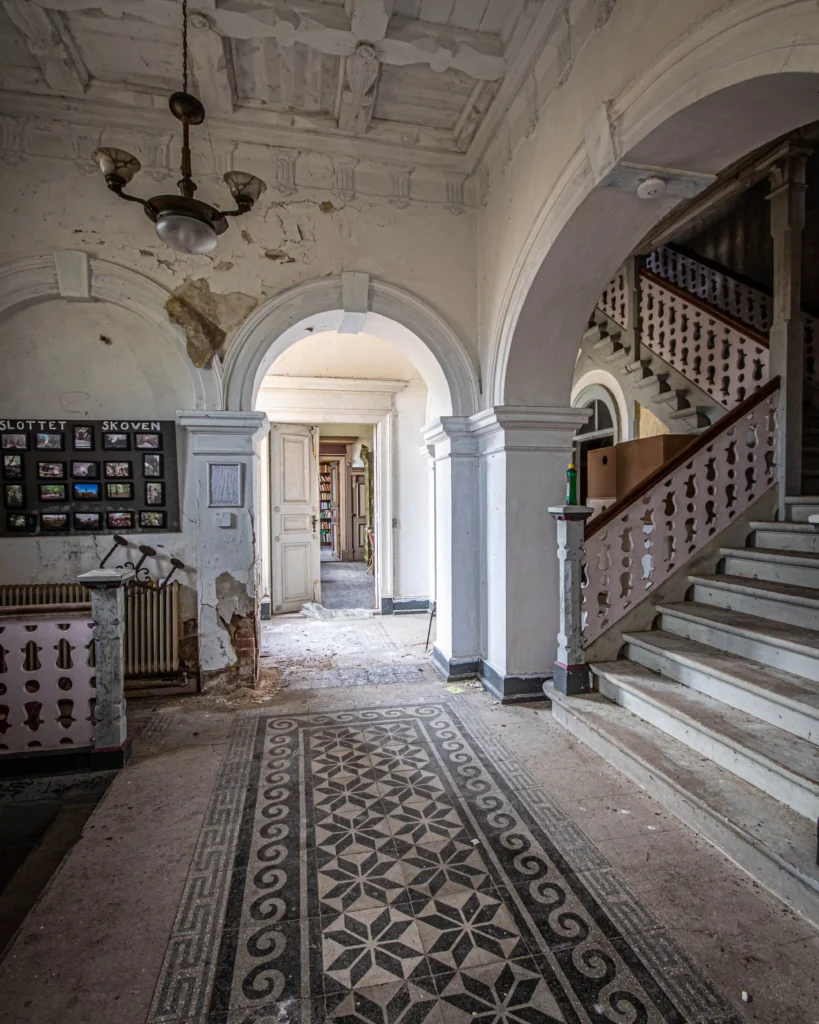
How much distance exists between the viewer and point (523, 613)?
13.5ft

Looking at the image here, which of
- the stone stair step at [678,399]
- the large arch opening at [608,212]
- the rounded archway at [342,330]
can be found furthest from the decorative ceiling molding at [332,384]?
the large arch opening at [608,212]

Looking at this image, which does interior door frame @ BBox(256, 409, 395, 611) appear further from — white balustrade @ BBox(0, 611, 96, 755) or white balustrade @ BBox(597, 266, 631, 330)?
white balustrade @ BBox(0, 611, 96, 755)

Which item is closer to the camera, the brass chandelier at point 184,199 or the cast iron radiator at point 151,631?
the brass chandelier at point 184,199

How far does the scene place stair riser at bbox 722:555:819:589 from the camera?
3.54 m

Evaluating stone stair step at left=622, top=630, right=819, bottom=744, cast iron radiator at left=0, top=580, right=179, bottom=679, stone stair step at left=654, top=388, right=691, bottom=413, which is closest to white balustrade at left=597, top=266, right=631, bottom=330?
stone stair step at left=654, top=388, right=691, bottom=413

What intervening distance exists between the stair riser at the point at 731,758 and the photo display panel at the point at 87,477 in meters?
3.65

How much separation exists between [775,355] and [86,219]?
583 centimetres

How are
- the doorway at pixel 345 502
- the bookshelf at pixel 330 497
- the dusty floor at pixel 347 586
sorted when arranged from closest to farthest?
the dusty floor at pixel 347 586 < the doorway at pixel 345 502 < the bookshelf at pixel 330 497

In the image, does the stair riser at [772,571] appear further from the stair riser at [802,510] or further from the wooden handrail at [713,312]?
the wooden handrail at [713,312]

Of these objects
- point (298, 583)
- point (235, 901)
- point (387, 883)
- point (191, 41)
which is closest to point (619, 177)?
point (191, 41)

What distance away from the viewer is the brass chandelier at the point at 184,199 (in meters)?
2.74

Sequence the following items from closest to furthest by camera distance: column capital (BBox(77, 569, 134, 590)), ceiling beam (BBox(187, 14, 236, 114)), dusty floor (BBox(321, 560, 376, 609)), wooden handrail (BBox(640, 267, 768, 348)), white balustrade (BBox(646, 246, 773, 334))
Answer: column capital (BBox(77, 569, 134, 590)), ceiling beam (BBox(187, 14, 236, 114)), wooden handrail (BBox(640, 267, 768, 348)), white balustrade (BBox(646, 246, 773, 334)), dusty floor (BBox(321, 560, 376, 609))

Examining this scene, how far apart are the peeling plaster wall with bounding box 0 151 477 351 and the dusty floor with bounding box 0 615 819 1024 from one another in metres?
3.33

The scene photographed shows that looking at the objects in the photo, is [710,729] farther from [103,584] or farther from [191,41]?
[191,41]
